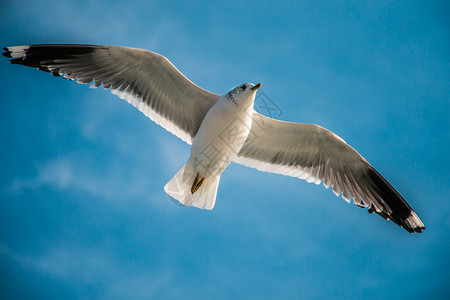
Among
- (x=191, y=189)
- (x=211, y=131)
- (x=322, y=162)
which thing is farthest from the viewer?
(x=322, y=162)

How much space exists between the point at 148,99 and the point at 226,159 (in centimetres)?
112

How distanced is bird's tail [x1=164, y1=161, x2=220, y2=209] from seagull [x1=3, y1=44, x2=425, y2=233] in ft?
0.04

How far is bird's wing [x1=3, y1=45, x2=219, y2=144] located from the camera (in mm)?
4715

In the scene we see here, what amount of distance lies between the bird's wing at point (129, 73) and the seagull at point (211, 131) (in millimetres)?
10

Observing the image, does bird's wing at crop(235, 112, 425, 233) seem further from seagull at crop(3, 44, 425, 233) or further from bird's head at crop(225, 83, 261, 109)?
bird's head at crop(225, 83, 261, 109)

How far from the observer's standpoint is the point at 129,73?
15.9 ft

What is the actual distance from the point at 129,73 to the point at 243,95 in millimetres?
1312

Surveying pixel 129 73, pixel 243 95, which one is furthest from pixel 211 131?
pixel 129 73

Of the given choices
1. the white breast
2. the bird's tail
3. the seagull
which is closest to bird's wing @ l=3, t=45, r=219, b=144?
the seagull

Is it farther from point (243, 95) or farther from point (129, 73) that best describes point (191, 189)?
point (129, 73)

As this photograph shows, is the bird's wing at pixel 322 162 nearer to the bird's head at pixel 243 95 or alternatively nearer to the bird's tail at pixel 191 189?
the bird's head at pixel 243 95

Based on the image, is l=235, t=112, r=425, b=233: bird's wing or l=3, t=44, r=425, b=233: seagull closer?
l=3, t=44, r=425, b=233: seagull

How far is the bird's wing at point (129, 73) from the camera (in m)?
4.71

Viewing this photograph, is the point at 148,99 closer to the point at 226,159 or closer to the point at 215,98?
the point at 215,98
